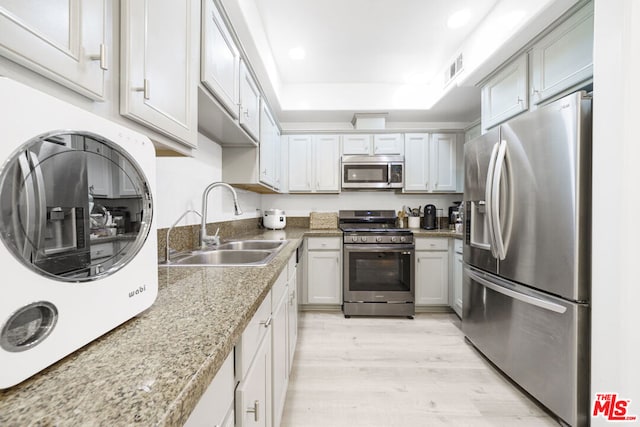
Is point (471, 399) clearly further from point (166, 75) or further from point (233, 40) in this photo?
point (233, 40)

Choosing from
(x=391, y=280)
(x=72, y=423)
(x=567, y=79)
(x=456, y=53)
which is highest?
(x=456, y=53)

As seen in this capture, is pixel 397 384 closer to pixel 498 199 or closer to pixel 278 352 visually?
pixel 278 352

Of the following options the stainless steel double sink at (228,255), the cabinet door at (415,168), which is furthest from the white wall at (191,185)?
the cabinet door at (415,168)

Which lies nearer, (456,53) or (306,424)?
(306,424)

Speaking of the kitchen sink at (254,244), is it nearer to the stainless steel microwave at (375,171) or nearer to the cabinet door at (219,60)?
the cabinet door at (219,60)

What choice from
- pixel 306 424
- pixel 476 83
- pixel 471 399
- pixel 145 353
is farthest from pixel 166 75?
pixel 476 83

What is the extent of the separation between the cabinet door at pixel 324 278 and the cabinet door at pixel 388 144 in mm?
1424

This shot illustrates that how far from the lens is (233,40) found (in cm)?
154

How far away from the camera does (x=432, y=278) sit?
9.57 feet

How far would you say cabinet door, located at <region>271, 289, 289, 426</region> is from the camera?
1169 mm

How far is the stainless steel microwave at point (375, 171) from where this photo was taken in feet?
10.8

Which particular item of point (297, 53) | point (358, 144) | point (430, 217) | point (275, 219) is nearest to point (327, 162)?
point (358, 144)

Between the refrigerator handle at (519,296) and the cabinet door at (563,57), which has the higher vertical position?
the cabinet door at (563,57)

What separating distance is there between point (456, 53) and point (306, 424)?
3140 millimetres
